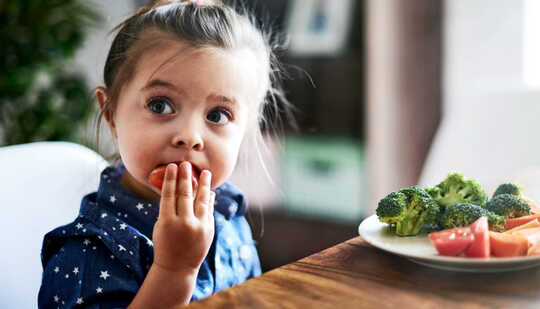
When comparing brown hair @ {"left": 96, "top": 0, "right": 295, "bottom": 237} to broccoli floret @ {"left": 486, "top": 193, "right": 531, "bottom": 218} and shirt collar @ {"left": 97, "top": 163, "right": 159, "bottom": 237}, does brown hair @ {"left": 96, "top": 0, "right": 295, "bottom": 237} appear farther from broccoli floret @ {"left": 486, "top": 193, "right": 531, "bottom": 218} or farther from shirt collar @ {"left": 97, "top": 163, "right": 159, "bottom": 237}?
broccoli floret @ {"left": 486, "top": 193, "right": 531, "bottom": 218}

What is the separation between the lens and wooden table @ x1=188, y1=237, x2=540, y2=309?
58 centimetres

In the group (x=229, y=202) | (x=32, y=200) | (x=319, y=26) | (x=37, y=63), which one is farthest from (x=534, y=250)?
(x=37, y=63)

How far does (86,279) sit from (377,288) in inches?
20.6

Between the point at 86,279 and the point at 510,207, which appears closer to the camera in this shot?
the point at 510,207

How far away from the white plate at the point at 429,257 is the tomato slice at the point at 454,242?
0.01m

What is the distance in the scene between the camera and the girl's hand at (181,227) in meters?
0.78

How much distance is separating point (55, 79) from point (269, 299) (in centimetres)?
285

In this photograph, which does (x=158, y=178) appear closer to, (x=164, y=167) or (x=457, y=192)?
(x=164, y=167)

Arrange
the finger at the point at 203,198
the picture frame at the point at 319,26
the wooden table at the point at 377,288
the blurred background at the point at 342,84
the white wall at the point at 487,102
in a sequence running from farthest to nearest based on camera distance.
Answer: the picture frame at the point at 319,26 < the blurred background at the point at 342,84 < the white wall at the point at 487,102 < the finger at the point at 203,198 < the wooden table at the point at 377,288

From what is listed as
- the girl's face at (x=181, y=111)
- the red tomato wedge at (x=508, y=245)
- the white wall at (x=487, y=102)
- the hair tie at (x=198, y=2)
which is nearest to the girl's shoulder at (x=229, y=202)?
the girl's face at (x=181, y=111)

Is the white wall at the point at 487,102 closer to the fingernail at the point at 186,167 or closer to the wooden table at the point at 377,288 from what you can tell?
the wooden table at the point at 377,288

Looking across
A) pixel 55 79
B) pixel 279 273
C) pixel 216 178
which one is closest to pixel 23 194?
pixel 216 178

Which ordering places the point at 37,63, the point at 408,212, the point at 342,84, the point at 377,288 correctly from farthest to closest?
the point at 37,63, the point at 342,84, the point at 408,212, the point at 377,288

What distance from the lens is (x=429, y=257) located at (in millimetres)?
634
